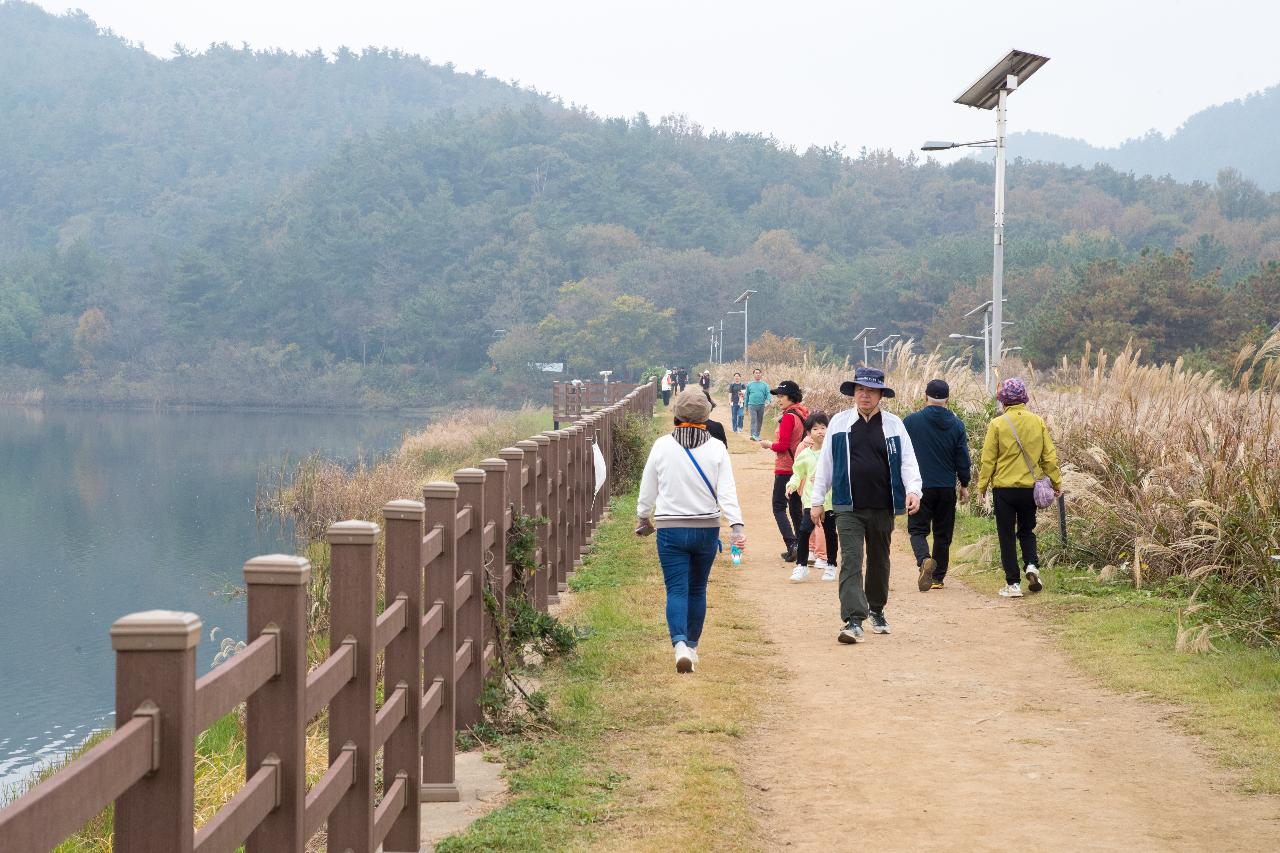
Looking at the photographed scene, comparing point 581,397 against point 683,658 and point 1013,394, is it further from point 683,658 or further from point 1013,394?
point 683,658

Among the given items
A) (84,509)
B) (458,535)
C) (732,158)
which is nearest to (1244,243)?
(732,158)

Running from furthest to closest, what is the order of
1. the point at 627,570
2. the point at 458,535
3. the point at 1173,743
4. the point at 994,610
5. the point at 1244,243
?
the point at 1244,243 < the point at 627,570 < the point at 994,610 < the point at 1173,743 < the point at 458,535

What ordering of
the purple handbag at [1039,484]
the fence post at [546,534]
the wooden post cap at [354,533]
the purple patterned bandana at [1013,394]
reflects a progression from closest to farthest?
1. the wooden post cap at [354,533]
2. the fence post at [546,534]
3. the purple handbag at [1039,484]
4. the purple patterned bandana at [1013,394]

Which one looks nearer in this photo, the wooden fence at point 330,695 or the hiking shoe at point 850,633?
the wooden fence at point 330,695

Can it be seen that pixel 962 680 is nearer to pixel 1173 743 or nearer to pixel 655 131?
pixel 1173 743

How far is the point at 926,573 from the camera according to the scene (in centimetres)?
1209

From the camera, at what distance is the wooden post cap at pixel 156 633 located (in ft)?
8.43

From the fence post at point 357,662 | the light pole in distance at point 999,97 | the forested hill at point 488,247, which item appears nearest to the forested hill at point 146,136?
the forested hill at point 488,247

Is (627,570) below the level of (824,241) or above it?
below

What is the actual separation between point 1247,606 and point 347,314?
110456 mm

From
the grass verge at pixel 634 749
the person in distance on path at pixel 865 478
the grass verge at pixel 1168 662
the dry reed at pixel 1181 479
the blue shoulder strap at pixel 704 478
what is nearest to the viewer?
the grass verge at pixel 634 749

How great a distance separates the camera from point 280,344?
11344 centimetres

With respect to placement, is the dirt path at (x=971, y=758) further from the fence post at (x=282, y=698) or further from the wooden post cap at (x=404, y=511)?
the fence post at (x=282, y=698)

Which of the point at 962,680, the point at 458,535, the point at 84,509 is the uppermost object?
the point at 458,535
